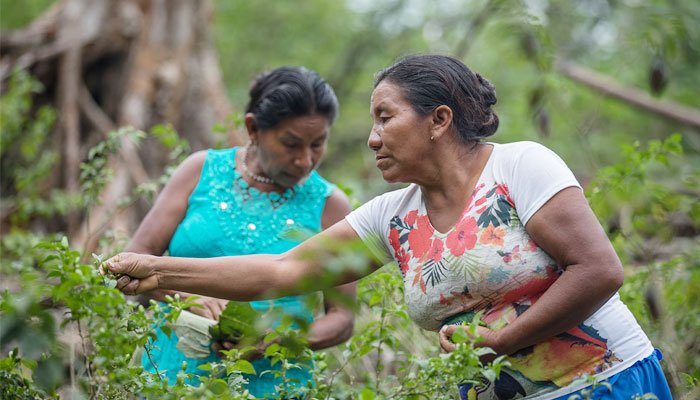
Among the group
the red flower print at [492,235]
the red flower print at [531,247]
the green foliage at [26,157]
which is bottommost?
the red flower print at [531,247]

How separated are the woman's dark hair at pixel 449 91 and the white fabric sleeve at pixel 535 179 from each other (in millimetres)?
219

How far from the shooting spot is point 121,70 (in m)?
7.65

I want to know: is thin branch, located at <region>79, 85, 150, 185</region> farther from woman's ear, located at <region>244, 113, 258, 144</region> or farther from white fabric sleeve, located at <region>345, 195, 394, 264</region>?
white fabric sleeve, located at <region>345, 195, 394, 264</region>

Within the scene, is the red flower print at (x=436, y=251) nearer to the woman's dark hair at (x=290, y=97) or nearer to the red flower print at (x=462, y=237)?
the red flower print at (x=462, y=237)

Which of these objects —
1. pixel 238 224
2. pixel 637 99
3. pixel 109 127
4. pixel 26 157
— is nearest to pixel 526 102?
pixel 637 99

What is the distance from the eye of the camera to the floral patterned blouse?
2133 millimetres

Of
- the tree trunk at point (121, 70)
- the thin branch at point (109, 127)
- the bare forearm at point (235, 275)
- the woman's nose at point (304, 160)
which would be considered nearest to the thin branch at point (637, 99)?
the tree trunk at point (121, 70)

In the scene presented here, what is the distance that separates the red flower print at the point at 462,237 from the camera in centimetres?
218

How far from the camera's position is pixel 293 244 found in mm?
3051

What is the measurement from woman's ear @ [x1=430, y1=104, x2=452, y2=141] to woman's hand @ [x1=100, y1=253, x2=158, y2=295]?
0.89m

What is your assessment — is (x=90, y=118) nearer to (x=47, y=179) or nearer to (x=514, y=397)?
(x=47, y=179)

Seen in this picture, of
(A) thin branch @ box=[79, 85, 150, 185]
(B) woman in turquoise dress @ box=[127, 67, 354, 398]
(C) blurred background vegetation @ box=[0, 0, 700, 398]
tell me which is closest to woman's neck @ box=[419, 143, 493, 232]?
(C) blurred background vegetation @ box=[0, 0, 700, 398]

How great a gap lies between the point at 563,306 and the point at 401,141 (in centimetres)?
64

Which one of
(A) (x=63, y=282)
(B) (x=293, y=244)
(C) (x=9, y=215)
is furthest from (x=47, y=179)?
(A) (x=63, y=282)
